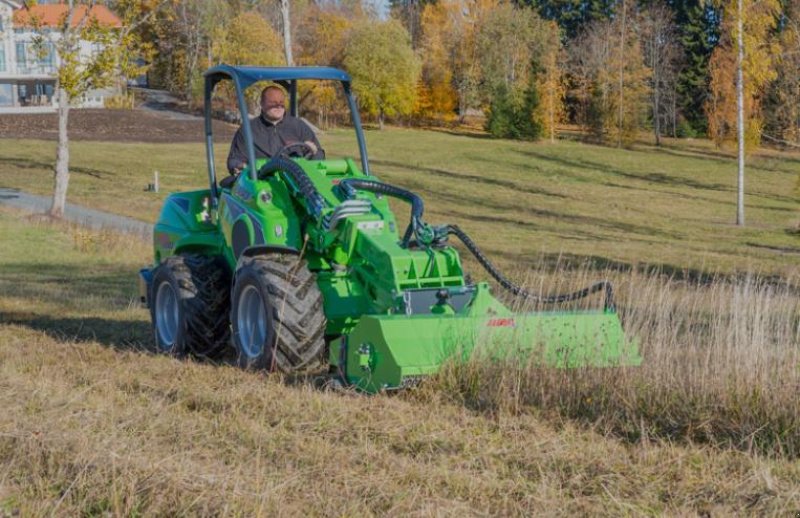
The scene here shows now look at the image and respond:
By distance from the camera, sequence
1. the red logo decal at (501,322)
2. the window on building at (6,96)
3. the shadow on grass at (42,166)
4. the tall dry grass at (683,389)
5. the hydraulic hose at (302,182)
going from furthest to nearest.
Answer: the window on building at (6,96) → the shadow on grass at (42,166) → the hydraulic hose at (302,182) → the red logo decal at (501,322) → the tall dry grass at (683,389)

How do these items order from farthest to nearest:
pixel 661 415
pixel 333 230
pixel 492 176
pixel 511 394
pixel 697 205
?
pixel 492 176
pixel 697 205
pixel 333 230
pixel 511 394
pixel 661 415

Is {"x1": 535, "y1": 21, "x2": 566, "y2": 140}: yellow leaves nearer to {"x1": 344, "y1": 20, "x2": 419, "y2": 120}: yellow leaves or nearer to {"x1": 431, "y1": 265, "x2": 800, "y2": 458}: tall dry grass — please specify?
{"x1": 344, "y1": 20, "x2": 419, "y2": 120}: yellow leaves

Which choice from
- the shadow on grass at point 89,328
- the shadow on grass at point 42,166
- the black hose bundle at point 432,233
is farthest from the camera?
the shadow on grass at point 42,166

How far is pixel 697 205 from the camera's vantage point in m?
47.4

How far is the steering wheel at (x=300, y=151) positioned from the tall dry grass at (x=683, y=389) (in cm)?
303

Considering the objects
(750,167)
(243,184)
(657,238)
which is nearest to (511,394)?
(243,184)

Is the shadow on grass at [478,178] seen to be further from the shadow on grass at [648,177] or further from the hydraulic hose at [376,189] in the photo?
the hydraulic hose at [376,189]

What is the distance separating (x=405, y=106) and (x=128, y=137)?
26.0 m

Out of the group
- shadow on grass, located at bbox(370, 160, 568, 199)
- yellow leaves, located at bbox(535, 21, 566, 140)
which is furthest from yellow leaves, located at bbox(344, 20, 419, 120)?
shadow on grass, located at bbox(370, 160, 568, 199)

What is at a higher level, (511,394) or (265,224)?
(265,224)

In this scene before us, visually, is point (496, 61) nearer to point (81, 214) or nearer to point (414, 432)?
point (81, 214)

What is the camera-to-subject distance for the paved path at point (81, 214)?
25.1 m

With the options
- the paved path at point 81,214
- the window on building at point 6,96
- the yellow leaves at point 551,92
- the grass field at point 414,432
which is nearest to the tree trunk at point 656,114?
the yellow leaves at point 551,92

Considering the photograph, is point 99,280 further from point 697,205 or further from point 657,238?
point 697,205
